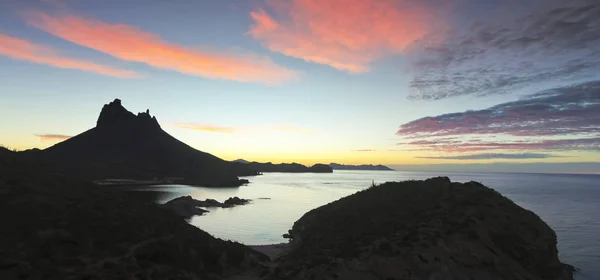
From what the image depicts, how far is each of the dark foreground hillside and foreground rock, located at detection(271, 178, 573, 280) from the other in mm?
5202

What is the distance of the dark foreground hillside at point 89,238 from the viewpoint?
17844mm

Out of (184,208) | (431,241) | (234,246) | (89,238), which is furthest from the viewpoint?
(184,208)

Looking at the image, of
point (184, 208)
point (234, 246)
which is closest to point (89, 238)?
point (234, 246)

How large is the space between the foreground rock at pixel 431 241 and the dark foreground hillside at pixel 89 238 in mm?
5202

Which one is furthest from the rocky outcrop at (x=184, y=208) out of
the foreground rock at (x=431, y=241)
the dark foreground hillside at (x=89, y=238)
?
the foreground rock at (x=431, y=241)

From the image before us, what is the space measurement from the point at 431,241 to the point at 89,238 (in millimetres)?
23097

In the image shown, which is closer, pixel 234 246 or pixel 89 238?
pixel 89 238

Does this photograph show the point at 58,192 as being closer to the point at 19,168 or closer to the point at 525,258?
the point at 19,168

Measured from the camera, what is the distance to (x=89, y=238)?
2097 centimetres

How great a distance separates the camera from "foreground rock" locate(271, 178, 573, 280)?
76.4ft

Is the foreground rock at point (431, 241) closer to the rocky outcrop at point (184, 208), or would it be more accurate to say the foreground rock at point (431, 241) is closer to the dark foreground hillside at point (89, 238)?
the dark foreground hillside at point (89, 238)

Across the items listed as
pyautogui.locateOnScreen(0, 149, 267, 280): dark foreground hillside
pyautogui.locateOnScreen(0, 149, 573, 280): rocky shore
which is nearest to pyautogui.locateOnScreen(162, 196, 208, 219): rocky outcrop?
pyautogui.locateOnScreen(0, 149, 573, 280): rocky shore

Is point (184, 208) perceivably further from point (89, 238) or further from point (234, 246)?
point (89, 238)

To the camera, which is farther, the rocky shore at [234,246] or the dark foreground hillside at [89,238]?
the rocky shore at [234,246]
